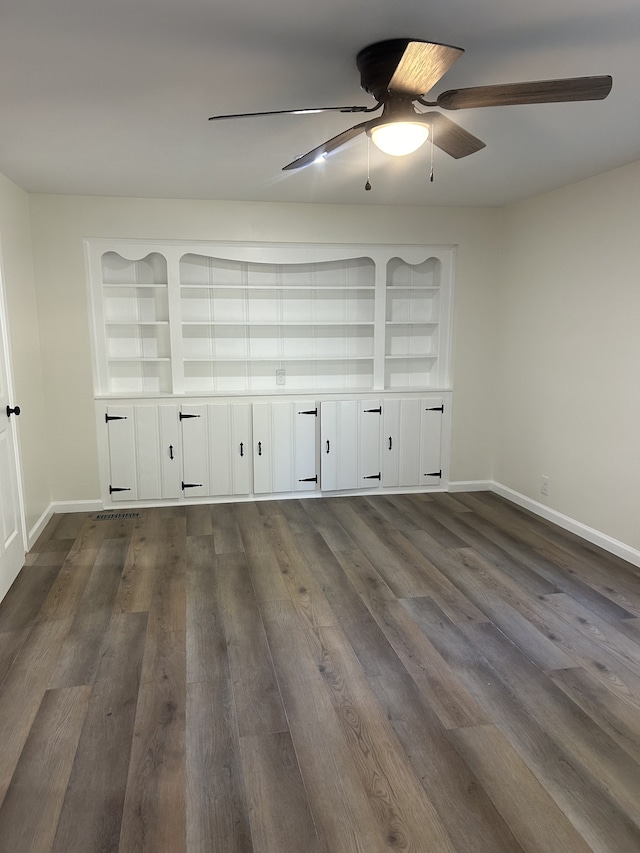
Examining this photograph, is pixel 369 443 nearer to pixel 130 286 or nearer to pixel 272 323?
pixel 272 323

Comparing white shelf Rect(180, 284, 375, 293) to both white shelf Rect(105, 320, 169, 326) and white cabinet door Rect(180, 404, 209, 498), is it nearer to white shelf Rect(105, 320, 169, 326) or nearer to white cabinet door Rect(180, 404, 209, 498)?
white shelf Rect(105, 320, 169, 326)

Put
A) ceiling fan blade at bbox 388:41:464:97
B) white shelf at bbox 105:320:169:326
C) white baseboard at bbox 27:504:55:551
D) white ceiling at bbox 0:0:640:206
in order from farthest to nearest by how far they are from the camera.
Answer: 1. white shelf at bbox 105:320:169:326
2. white baseboard at bbox 27:504:55:551
3. white ceiling at bbox 0:0:640:206
4. ceiling fan blade at bbox 388:41:464:97

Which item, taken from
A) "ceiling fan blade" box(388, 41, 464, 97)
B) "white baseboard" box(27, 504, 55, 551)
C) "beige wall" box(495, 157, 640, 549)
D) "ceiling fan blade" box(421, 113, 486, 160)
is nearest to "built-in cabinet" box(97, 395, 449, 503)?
"white baseboard" box(27, 504, 55, 551)

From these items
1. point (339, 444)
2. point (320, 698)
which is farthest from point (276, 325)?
point (320, 698)

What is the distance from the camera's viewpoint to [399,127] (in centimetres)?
206

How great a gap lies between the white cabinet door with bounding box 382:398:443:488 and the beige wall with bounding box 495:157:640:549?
0.60 meters

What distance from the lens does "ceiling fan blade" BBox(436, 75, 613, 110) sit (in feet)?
5.65

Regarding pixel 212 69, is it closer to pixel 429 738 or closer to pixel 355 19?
pixel 355 19

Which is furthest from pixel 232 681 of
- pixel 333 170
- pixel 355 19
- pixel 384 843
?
pixel 333 170

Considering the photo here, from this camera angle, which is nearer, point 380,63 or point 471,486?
point 380,63

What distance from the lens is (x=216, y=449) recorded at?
4902 millimetres

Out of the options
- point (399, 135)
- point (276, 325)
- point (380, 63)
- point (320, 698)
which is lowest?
point (320, 698)

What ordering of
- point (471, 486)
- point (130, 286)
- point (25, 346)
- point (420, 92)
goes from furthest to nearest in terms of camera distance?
point (471, 486), point (130, 286), point (25, 346), point (420, 92)

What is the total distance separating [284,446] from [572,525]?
2324 mm
